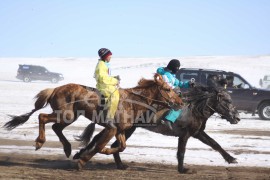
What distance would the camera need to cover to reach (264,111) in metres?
22.7

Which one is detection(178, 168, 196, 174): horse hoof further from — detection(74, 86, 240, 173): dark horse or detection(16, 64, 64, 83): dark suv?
detection(16, 64, 64, 83): dark suv

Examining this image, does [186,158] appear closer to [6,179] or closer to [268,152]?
[268,152]

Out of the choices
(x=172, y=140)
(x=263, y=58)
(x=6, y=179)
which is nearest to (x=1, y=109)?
(x=172, y=140)

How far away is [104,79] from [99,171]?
5.83ft

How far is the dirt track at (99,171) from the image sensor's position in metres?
9.02

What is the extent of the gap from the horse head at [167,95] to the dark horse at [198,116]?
0.87 feet

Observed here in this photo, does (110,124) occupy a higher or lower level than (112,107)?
lower

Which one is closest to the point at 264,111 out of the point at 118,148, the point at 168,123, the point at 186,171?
the point at 168,123

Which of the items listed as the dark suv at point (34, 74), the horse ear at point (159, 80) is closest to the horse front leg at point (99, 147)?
the horse ear at point (159, 80)

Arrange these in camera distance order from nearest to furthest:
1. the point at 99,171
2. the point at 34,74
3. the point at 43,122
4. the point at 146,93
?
the point at 99,171 → the point at 43,122 → the point at 146,93 → the point at 34,74

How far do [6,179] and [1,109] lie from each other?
48.8ft

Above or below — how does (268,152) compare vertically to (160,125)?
below

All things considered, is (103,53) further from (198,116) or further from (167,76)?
(198,116)

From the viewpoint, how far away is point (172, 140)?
48.6 feet
